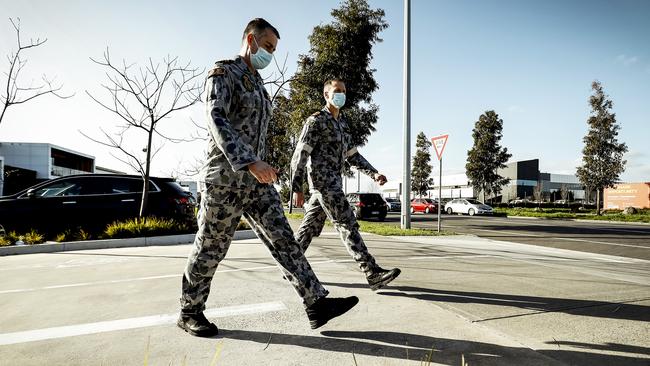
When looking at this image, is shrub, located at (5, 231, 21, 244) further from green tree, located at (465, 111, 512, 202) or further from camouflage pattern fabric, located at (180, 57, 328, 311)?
green tree, located at (465, 111, 512, 202)

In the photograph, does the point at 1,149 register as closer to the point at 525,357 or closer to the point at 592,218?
the point at 525,357

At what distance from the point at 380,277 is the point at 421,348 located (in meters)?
1.18

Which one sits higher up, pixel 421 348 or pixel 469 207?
pixel 421 348

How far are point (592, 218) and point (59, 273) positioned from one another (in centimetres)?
2659

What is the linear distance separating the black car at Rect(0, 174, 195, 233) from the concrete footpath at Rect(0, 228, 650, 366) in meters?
4.23

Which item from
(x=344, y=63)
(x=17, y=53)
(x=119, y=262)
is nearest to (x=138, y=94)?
(x=17, y=53)

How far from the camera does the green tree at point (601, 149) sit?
25344mm

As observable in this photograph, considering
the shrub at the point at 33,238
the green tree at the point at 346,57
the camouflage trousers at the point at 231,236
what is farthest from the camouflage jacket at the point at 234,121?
the green tree at the point at 346,57

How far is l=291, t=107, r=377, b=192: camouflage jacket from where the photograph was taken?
3436 mm

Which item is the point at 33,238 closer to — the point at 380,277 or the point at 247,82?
the point at 247,82

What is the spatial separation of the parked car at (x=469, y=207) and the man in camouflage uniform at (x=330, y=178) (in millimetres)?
25412

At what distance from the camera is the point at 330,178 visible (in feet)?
11.3

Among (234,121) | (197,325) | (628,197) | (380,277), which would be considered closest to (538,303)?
(380,277)

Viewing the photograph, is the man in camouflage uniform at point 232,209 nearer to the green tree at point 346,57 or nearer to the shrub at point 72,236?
the shrub at point 72,236
